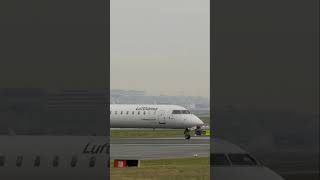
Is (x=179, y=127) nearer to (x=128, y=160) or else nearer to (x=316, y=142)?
(x=316, y=142)

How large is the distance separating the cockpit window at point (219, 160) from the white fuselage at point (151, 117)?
155ft

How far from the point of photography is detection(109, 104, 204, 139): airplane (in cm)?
6450

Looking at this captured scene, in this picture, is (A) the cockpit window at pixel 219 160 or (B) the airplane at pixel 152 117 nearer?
(A) the cockpit window at pixel 219 160

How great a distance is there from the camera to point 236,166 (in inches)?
659

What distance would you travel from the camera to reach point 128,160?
35.7m
